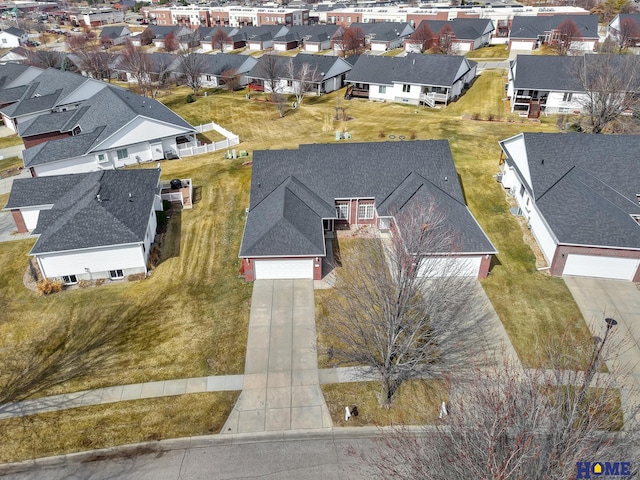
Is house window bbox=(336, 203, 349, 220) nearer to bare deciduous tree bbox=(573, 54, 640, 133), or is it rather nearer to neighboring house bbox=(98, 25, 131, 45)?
bare deciduous tree bbox=(573, 54, 640, 133)

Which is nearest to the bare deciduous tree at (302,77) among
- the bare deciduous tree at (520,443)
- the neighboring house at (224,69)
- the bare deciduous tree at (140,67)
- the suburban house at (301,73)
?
the suburban house at (301,73)

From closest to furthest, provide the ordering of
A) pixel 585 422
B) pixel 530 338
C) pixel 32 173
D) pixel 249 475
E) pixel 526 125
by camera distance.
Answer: pixel 585 422 < pixel 249 475 < pixel 530 338 < pixel 32 173 < pixel 526 125

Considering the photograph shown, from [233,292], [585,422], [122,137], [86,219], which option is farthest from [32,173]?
[585,422]

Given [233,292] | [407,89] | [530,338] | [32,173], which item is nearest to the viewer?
[530,338]

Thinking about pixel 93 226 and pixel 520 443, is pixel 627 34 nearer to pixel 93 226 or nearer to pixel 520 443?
pixel 93 226

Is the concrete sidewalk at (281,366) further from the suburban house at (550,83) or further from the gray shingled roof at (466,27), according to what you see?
the gray shingled roof at (466,27)

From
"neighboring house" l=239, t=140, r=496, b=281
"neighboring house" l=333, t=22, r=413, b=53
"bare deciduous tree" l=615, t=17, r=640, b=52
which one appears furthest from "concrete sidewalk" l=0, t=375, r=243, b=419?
"neighboring house" l=333, t=22, r=413, b=53

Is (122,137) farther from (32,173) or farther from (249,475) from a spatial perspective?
(249,475)
